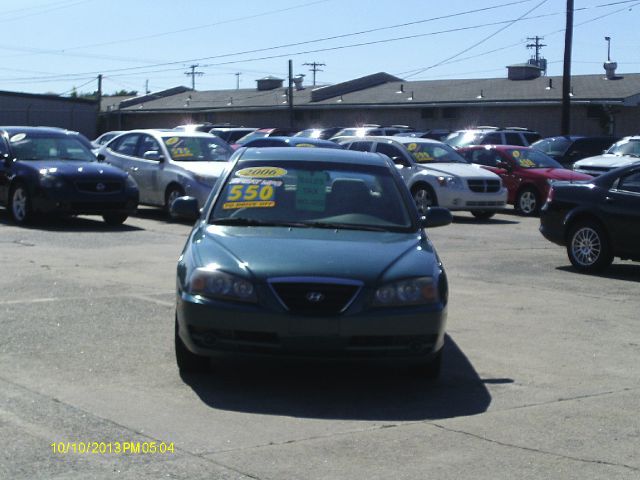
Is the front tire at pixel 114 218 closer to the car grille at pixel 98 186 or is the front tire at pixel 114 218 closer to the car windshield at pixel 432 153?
the car grille at pixel 98 186

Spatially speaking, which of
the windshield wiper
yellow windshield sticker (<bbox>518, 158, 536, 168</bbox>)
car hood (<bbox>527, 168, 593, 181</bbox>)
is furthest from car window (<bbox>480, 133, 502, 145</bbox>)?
the windshield wiper

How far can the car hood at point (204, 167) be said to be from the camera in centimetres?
1931

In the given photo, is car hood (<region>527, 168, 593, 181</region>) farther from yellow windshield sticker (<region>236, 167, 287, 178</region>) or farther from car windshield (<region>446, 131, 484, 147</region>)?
yellow windshield sticker (<region>236, 167, 287, 178</region>)

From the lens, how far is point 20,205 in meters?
18.1

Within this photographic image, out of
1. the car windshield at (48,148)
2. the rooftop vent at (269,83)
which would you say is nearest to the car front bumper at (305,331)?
the car windshield at (48,148)

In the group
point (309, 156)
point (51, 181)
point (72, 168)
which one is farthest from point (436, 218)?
point (72, 168)

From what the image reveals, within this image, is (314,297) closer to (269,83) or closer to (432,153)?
(432,153)

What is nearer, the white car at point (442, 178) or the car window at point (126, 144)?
the car window at point (126, 144)

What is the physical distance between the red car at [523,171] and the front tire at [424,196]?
265 cm

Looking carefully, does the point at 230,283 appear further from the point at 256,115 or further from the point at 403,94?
the point at 256,115

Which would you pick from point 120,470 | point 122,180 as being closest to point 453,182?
point 122,180

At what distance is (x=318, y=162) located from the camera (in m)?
8.61

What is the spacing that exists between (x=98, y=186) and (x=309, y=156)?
32.3ft

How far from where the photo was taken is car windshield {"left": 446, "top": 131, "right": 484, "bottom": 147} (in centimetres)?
3009
